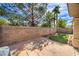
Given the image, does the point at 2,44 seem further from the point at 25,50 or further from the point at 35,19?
the point at 35,19

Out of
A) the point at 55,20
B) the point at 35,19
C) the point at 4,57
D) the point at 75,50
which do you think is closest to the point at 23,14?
the point at 35,19

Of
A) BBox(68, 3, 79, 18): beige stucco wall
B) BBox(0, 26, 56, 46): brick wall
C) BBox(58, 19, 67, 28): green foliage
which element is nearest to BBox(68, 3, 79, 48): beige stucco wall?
BBox(68, 3, 79, 18): beige stucco wall

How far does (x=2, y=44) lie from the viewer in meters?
2.41

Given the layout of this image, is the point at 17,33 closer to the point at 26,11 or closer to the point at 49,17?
the point at 26,11

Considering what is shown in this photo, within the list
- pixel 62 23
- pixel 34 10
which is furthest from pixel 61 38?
pixel 34 10

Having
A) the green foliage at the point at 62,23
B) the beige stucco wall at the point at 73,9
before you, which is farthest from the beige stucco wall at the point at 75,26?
the green foliage at the point at 62,23

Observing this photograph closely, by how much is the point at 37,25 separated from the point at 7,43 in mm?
363

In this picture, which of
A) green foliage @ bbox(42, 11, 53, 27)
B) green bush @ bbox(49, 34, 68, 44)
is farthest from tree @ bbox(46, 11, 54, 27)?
green bush @ bbox(49, 34, 68, 44)

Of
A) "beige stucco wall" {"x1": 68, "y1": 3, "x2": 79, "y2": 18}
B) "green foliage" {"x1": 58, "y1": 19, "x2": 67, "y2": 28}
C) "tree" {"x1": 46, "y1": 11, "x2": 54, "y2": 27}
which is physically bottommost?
"green foliage" {"x1": 58, "y1": 19, "x2": 67, "y2": 28}

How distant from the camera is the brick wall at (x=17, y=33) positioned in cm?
239

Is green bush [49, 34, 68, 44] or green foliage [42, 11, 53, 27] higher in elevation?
green foliage [42, 11, 53, 27]

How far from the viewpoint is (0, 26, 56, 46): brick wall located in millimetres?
2393

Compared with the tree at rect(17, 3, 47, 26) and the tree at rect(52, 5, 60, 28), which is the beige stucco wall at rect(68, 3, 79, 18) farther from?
the tree at rect(17, 3, 47, 26)

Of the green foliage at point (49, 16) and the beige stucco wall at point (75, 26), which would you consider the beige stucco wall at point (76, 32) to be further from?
the green foliage at point (49, 16)
